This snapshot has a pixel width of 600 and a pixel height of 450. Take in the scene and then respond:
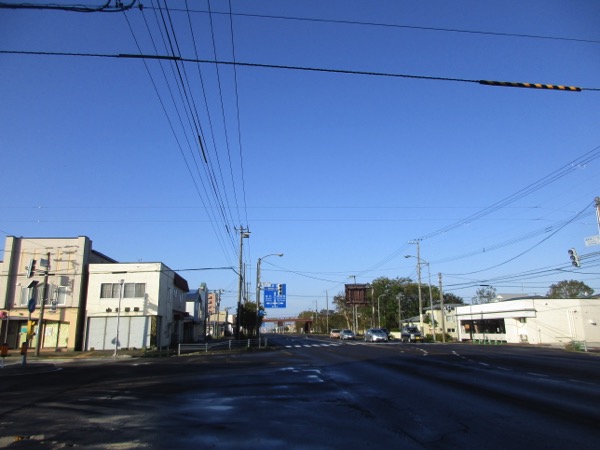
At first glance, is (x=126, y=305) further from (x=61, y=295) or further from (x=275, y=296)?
(x=275, y=296)

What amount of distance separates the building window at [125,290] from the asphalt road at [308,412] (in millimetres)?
27280

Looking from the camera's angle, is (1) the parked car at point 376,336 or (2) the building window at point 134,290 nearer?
(2) the building window at point 134,290

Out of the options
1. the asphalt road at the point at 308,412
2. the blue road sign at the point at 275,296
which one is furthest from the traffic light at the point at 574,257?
the blue road sign at the point at 275,296

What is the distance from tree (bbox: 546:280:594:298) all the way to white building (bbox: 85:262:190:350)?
89.0 metres

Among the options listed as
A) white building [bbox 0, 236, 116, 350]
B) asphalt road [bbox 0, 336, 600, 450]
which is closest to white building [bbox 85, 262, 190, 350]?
white building [bbox 0, 236, 116, 350]

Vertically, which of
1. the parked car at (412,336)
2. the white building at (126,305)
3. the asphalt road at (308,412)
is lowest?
the asphalt road at (308,412)

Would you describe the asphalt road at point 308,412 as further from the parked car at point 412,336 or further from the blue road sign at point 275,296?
the parked car at point 412,336

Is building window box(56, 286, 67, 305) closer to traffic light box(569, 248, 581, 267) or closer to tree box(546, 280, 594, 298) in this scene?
traffic light box(569, 248, 581, 267)

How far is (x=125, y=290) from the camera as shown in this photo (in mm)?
43562

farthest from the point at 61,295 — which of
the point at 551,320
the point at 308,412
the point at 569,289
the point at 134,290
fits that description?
the point at 569,289

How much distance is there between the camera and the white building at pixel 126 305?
42.2 meters

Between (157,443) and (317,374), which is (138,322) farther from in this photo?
(157,443)

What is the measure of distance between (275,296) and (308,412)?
46662 mm

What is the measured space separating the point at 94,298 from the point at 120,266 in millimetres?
3649
